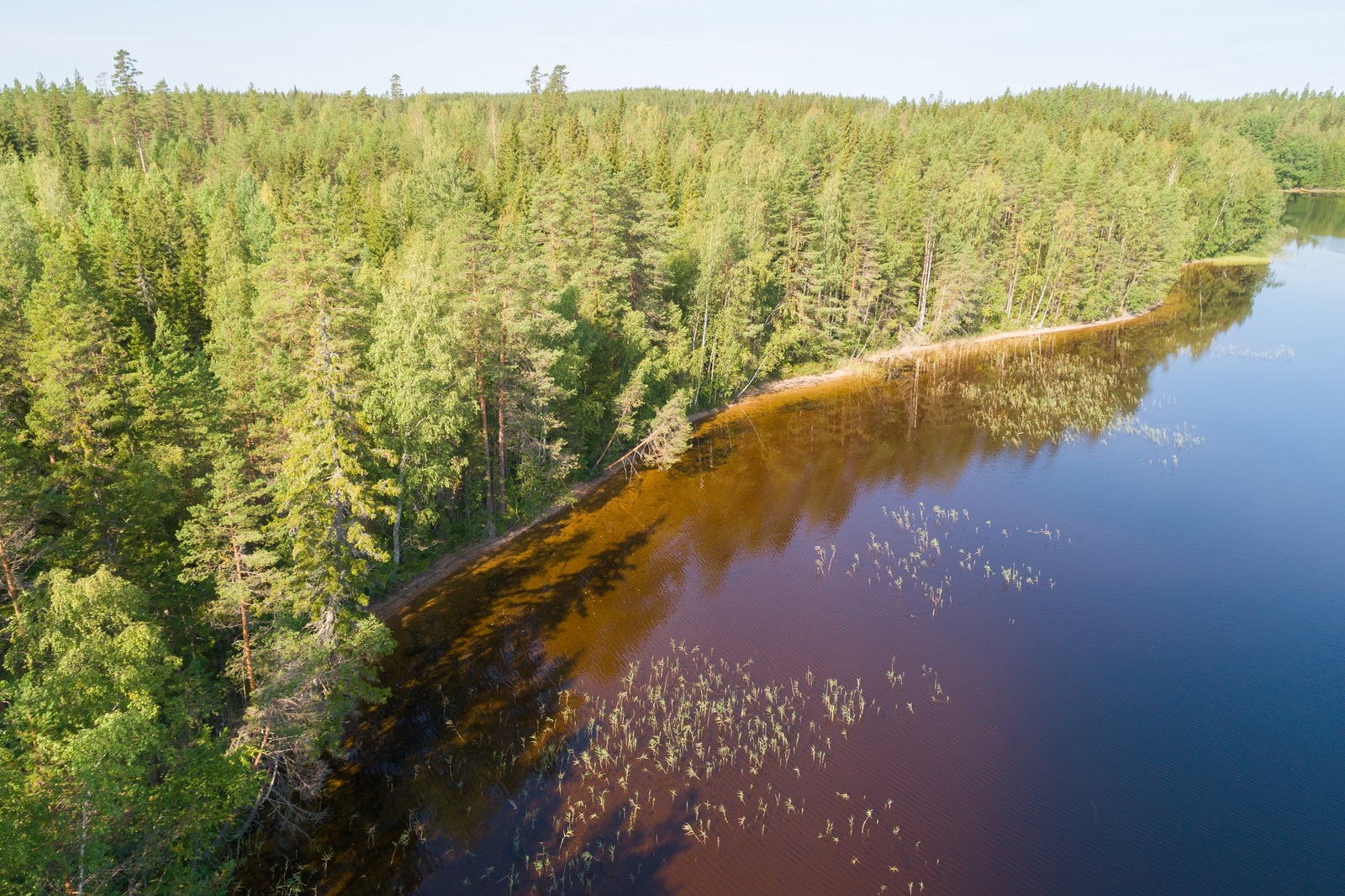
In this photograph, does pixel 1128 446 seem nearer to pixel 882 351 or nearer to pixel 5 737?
pixel 882 351

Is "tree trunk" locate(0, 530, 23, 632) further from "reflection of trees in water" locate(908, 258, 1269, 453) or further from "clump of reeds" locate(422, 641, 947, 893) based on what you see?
"reflection of trees in water" locate(908, 258, 1269, 453)

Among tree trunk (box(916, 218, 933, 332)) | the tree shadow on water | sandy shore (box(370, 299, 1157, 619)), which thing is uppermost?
tree trunk (box(916, 218, 933, 332))

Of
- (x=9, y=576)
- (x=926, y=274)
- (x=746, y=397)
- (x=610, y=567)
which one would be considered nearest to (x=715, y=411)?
(x=746, y=397)

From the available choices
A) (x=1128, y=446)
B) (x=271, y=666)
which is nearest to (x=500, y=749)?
(x=271, y=666)

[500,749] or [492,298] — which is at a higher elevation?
[492,298]

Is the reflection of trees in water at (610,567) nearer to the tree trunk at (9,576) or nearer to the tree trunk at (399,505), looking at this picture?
the tree trunk at (399,505)

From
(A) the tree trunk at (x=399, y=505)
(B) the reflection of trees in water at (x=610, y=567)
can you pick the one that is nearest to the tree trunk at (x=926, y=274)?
(B) the reflection of trees in water at (x=610, y=567)

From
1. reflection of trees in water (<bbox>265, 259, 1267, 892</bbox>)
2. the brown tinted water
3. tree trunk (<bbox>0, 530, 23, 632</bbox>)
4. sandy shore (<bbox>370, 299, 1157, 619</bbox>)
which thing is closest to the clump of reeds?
the brown tinted water
